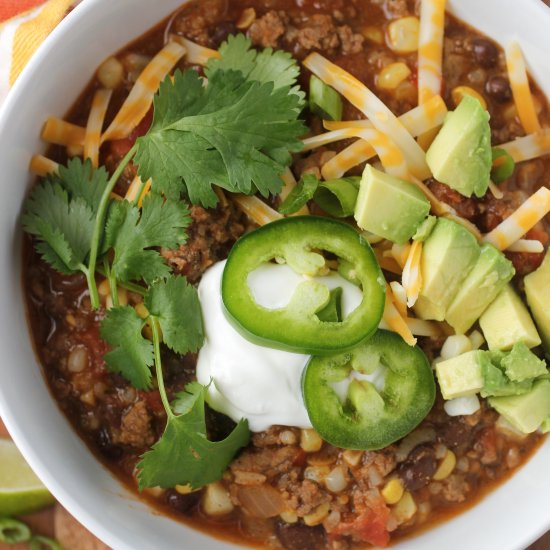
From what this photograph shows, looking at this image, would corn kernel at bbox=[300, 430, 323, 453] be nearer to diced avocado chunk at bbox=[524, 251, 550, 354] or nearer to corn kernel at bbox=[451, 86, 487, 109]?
diced avocado chunk at bbox=[524, 251, 550, 354]

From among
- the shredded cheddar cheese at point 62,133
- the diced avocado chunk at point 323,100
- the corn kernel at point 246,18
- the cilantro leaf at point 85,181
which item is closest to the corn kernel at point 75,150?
the shredded cheddar cheese at point 62,133

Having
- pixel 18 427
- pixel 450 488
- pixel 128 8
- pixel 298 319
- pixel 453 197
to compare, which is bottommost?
pixel 450 488

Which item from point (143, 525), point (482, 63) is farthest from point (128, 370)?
point (482, 63)

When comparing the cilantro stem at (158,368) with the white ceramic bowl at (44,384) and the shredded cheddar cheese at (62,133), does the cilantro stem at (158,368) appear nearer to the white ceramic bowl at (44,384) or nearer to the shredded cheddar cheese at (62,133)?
the white ceramic bowl at (44,384)

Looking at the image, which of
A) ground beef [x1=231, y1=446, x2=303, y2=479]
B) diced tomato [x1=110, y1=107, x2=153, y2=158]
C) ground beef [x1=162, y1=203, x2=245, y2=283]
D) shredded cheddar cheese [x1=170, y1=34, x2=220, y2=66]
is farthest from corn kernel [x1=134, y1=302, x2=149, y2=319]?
shredded cheddar cheese [x1=170, y1=34, x2=220, y2=66]

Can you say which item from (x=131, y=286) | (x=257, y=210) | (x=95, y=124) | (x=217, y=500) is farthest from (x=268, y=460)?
(x=95, y=124)

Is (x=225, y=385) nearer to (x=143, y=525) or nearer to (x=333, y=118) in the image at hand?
(x=143, y=525)
